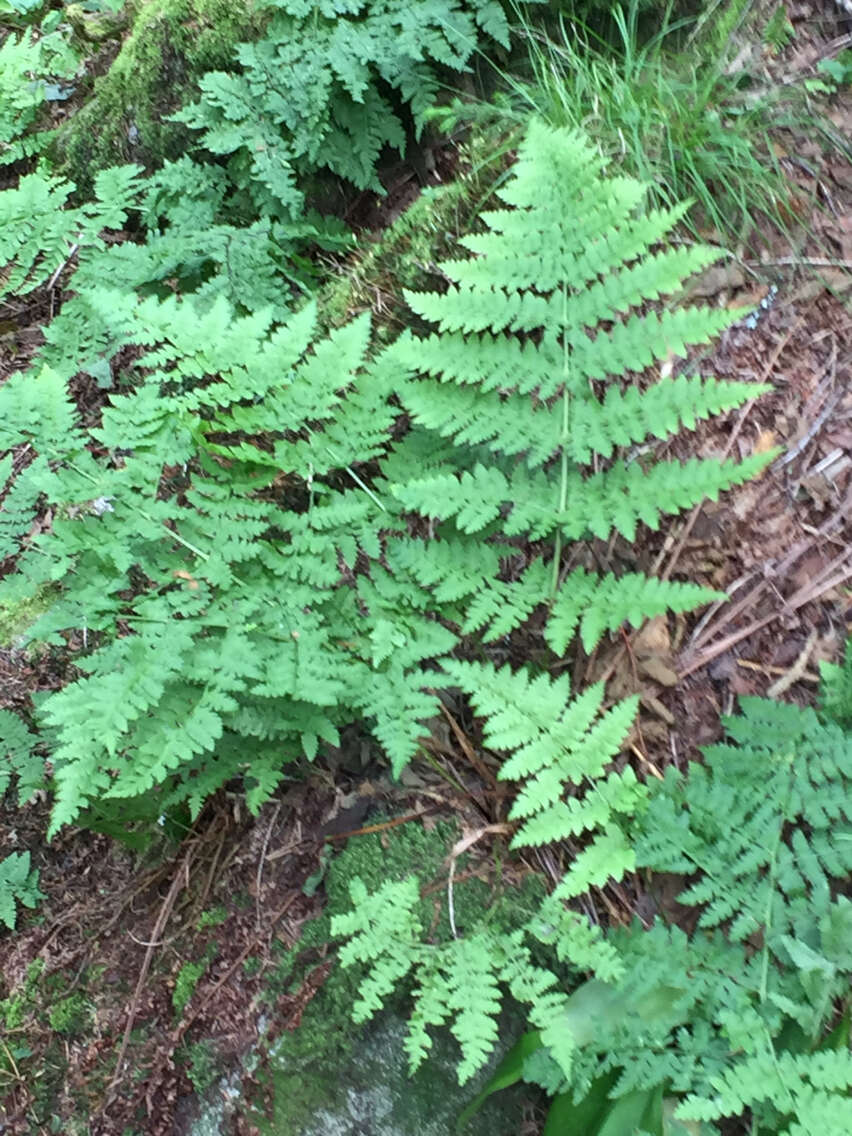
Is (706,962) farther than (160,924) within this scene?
No

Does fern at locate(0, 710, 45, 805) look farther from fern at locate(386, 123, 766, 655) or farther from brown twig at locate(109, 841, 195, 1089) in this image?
fern at locate(386, 123, 766, 655)

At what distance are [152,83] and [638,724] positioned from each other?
136 inches

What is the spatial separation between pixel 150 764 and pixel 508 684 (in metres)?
1.07

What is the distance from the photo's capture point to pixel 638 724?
256 cm

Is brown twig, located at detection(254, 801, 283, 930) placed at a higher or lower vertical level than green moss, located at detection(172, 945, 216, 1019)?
higher

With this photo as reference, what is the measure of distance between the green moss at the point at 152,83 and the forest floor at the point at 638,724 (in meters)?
2.31

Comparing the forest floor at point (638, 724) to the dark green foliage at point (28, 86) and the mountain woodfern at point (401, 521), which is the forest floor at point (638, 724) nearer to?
the mountain woodfern at point (401, 521)

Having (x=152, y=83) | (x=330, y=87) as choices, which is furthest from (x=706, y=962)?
(x=152, y=83)

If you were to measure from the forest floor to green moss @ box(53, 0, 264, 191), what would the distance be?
2306 millimetres

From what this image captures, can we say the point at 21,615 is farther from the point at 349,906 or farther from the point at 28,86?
the point at 28,86

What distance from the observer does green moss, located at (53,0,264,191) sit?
11.4ft

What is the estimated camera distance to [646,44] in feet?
10.0

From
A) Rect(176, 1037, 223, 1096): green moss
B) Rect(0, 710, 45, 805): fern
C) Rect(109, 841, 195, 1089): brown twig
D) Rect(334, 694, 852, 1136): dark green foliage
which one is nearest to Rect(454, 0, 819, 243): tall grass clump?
Rect(334, 694, 852, 1136): dark green foliage

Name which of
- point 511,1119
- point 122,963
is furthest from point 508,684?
point 122,963
